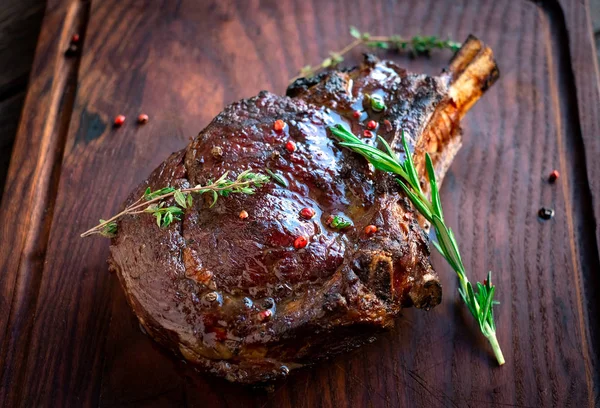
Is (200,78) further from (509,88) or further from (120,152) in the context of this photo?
(509,88)

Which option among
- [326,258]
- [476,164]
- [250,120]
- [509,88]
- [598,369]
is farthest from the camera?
[509,88]

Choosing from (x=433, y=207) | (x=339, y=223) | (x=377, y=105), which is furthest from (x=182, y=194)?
(x=433, y=207)

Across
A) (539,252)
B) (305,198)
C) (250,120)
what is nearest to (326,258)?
Answer: (305,198)

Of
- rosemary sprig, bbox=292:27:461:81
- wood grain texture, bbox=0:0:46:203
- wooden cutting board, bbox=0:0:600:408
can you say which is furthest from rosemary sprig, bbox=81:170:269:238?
wood grain texture, bbox=0:0:46:203

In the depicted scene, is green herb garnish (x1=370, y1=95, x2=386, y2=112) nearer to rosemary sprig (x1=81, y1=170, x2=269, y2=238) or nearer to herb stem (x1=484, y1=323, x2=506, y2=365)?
rosemary sprig (x1=81, y1=170, x2=269, y2=238)

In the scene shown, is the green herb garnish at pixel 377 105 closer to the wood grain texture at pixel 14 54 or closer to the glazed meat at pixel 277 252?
the glazed meat at pixel 277 252

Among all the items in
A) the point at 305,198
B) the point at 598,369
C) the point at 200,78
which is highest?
the point at 200,78

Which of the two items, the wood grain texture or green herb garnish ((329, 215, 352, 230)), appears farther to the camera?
the wood grain texture

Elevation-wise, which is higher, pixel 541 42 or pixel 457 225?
pixel 541 42
